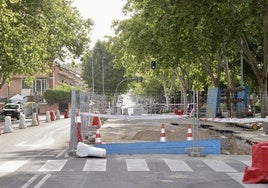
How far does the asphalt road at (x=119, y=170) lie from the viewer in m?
10.8

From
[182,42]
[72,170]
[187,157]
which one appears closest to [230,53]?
[182,42]

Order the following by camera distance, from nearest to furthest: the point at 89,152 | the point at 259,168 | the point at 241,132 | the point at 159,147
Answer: the point at 259,168
the point at 89,152
the point at 159,147
the point at 241,132

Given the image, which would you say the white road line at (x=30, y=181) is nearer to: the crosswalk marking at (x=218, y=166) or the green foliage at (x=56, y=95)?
the crosswalk marking at (x=218, y=166)

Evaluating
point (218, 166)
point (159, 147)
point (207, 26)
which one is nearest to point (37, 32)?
point (207, 26)

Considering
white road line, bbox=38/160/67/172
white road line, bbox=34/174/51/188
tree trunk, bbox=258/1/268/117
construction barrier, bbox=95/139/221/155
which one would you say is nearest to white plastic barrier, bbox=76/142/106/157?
white road line, bbox=38/160/67/172

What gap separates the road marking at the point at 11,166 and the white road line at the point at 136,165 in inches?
108

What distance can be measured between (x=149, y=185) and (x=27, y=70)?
36625 millimetres

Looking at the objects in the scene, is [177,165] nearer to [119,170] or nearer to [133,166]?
[133,166]

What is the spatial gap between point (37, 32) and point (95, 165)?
24076 mm

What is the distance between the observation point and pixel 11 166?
13.7 meters

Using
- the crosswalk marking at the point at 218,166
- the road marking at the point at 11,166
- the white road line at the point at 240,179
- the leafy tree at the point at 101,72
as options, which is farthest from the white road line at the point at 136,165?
the leafy tree at the point at 101,72

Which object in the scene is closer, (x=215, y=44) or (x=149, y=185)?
(x=149, y=185)

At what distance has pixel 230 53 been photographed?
40.5m

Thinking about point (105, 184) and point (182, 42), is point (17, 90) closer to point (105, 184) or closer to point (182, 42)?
point (182, 42)
